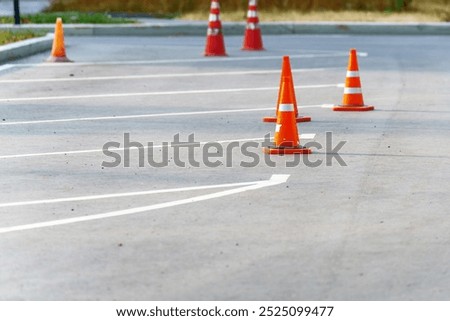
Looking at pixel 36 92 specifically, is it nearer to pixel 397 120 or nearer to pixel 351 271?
pixel 397 120

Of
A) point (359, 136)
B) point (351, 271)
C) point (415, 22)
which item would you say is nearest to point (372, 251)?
point (351, 271)

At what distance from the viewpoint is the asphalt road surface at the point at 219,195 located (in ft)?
23.0

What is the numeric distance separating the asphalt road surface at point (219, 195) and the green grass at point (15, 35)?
157 inches

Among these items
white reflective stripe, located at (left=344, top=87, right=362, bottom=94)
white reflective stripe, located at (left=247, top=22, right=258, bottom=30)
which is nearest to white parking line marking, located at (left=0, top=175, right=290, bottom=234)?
white reflective stripe, located at (left=344, top=87, right=362, bottom=94)

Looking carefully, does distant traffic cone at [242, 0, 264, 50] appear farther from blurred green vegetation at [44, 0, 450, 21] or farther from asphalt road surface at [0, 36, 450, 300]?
blurred green vegetation at [44, 0, 450, 21]

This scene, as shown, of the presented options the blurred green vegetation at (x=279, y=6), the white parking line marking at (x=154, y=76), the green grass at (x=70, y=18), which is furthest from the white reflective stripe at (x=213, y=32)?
the blurred green vegetation at (x=279, y=6)

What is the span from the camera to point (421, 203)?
30.4ft

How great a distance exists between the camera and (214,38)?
71.1 feet

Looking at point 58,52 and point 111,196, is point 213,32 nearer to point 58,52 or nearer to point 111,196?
point 58,52

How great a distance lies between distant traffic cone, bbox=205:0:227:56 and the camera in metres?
21.7

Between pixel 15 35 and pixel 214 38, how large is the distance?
3.73 m

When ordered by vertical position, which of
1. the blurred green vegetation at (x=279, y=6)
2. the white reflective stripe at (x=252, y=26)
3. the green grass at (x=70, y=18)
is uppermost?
the white reflective stripe at (x=252, y=26)

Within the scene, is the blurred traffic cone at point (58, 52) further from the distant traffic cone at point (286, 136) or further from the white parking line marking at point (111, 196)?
the white parking line marking at point (111, 196)

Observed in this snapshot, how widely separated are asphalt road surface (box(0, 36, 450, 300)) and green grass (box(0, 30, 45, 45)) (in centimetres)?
398
